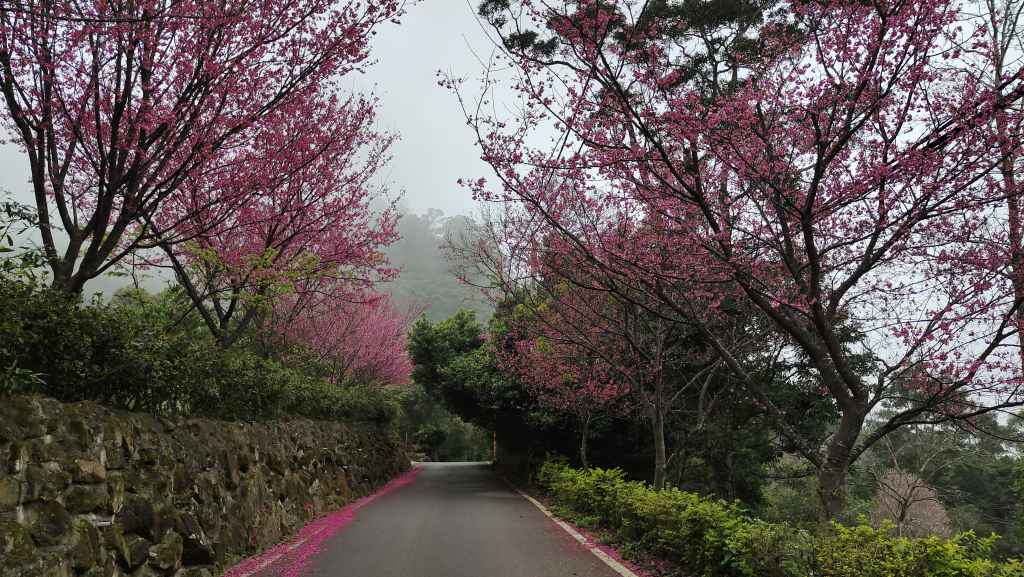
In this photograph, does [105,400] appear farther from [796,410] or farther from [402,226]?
[402,226]

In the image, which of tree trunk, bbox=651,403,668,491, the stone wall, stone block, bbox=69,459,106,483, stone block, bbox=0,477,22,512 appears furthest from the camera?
tree trunk, bbox=651,403,668,491

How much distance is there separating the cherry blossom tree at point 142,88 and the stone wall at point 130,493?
1549 millimetres

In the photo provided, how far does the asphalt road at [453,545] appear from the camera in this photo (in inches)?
294

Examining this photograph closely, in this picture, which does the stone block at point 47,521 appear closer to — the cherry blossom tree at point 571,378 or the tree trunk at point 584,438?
the cherry blossom tree at point 571,378

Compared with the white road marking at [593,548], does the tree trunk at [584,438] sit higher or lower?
higher

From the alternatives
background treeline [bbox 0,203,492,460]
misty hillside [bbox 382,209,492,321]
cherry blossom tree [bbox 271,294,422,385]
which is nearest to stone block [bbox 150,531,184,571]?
background treeline [bbox 0,203,492,460]

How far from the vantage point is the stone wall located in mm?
4219

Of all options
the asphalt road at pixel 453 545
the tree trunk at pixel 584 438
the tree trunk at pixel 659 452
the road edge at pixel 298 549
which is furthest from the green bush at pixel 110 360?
the tree trunk at pixel 584 438

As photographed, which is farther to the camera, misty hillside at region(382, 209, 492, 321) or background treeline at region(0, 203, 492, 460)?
misty hillside at region(382, 209, 492, 321)

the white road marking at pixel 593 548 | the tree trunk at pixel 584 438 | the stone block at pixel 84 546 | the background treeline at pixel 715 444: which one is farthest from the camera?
the background treeline at pixel 715 444

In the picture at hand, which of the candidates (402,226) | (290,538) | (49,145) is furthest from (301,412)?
(402,226)

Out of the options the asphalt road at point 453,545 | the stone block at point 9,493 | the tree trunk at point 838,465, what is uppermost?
the tree trunk at point 838,465

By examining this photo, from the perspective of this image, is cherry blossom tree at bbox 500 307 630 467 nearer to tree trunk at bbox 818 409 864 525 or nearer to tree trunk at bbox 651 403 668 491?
tree trunk at bbox 651 403 668 491

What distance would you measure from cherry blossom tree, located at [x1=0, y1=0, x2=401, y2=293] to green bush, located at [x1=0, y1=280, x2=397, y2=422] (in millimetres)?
753
